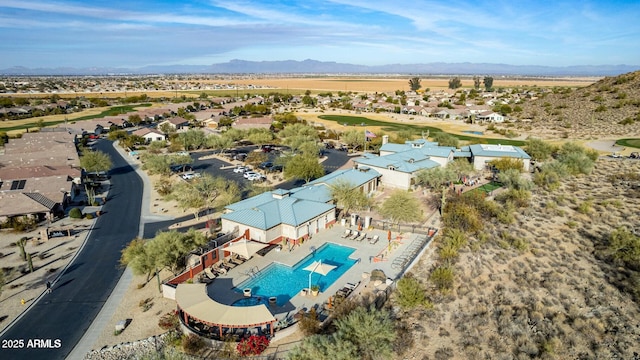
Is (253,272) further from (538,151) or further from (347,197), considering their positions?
(538,151)

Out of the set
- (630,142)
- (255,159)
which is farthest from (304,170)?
(630,142)

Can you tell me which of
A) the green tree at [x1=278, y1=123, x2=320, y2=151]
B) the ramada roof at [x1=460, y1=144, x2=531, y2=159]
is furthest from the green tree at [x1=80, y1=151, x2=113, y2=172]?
the ramada roof at [x1=460, y1=144, x2=531, y2=159]

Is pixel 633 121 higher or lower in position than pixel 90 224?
higher

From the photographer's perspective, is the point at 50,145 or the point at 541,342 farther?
the point at 50,145

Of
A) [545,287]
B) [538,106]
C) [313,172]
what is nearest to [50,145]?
[313,172]

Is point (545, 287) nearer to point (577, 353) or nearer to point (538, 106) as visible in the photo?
point (577, 353)

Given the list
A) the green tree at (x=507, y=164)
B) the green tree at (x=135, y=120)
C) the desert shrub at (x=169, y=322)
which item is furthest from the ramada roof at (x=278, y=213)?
the green tree at (x=135, y=120)

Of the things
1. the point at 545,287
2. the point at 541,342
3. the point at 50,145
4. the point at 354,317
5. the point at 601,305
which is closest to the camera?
the point at 354,317

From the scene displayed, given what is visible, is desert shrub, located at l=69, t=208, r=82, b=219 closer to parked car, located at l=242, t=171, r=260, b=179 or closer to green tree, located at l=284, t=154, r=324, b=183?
parked car, located at l=242, t=171, r=260, b=179

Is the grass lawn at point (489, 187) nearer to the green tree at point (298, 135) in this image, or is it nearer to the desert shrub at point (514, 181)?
the desert shrub at point (514, 181)
